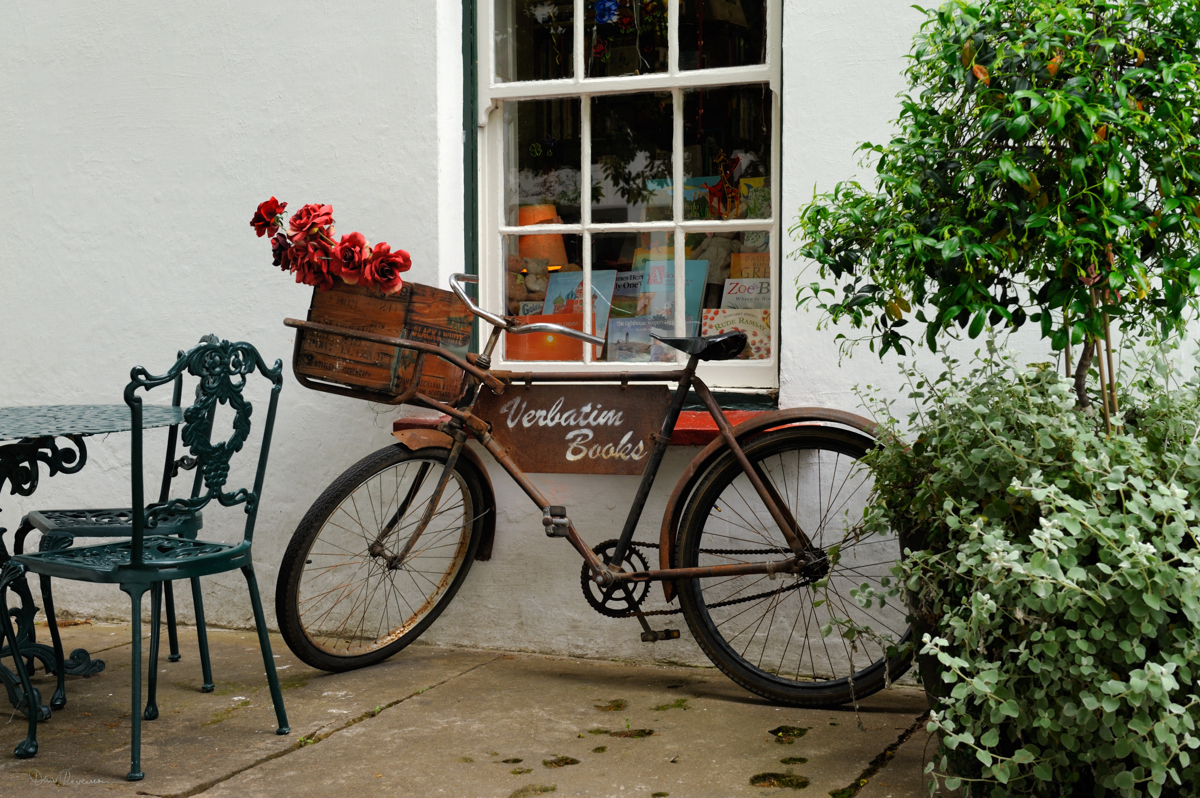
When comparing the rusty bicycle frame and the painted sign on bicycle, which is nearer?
the rusty bicycle frame

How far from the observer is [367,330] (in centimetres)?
338

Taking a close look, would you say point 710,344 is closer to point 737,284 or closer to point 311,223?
point 737,284

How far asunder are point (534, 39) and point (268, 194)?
1.20 m

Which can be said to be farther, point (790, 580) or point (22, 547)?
point (790, 580)

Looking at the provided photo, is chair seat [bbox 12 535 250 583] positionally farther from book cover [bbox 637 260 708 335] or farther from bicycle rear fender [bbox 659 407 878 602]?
book cover [bbox 637 260 708 335]

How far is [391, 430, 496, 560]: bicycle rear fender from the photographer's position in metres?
3.64

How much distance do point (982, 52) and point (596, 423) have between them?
1755 mm

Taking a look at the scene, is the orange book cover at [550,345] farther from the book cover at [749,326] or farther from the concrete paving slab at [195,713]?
the concrete paving slab at [195,713]

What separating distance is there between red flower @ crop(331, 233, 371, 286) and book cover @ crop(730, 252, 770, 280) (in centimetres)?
136

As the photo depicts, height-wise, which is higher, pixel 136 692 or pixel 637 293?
pixel 637 293

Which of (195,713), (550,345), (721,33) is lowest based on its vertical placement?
(195,713)

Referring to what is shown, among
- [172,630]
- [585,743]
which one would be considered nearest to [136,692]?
[172,630]

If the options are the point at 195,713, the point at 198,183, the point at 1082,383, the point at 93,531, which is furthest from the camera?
the point at 198,183

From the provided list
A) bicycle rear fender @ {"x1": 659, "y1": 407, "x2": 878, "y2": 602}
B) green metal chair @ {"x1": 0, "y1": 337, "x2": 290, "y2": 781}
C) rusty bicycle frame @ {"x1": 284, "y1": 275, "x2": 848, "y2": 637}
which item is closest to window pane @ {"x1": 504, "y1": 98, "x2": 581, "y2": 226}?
rusty bicycle frame @ {"x1": 284, "y1": 275, "x2": 848, "y2": 637}
